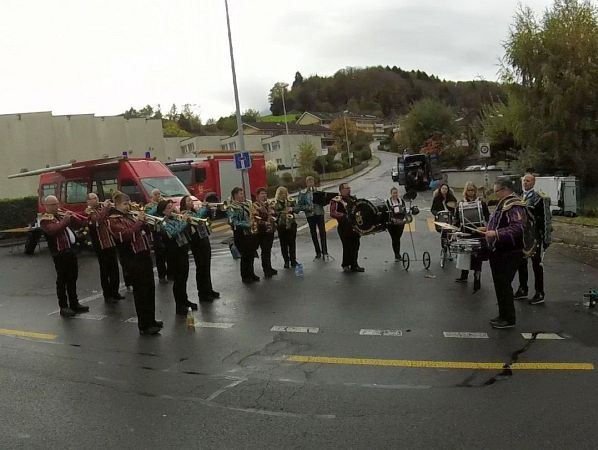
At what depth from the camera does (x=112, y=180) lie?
17375mm

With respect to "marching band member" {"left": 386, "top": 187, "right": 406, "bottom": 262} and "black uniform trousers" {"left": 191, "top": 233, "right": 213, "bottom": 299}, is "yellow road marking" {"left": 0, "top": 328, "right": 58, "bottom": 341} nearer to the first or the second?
"black uniform trousers" {"left": 191, "top": 233, "right": 213, "bottom": 299}

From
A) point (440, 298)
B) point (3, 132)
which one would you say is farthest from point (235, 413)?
point (3, 132)

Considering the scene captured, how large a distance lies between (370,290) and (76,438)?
586 centimetres

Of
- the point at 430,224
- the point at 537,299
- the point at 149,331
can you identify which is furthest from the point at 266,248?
the point at 430,224

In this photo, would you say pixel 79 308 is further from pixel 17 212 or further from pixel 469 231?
pixel 17 212

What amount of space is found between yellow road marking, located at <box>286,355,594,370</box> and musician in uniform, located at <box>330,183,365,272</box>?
5075mm

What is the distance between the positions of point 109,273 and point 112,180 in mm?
8153

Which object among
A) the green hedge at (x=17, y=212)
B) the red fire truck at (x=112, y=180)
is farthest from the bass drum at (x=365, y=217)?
the green hedge at (x=17, y=212)

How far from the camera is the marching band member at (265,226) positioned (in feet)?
35.6

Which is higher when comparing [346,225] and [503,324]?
[346,225]

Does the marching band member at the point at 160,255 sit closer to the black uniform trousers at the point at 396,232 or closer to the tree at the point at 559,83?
the black uniform trousers at the point at 396,232

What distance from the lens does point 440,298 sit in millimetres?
8766

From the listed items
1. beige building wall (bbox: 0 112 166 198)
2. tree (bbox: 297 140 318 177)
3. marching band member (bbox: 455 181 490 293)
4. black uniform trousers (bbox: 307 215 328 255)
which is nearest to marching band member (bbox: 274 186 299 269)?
black uniform trousers (bbox: 307 215 328 255)

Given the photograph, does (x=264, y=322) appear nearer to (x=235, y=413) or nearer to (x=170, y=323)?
(x=170, y=323)
